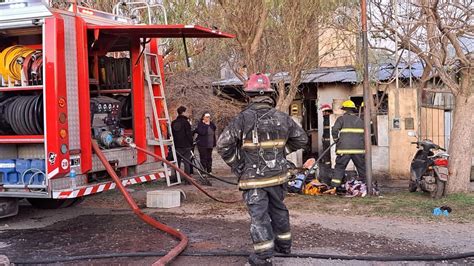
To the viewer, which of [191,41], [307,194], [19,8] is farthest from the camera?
[191,41]

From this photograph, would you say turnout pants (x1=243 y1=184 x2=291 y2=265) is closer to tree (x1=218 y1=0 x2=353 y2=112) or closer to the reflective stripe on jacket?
tree (x1=218 y1=0 x2=353 y2=112)

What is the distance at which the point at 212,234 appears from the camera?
6.42 meters

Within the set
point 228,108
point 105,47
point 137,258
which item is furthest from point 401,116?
point 137,258

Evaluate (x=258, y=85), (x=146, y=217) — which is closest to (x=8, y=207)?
(x=146, y=217)

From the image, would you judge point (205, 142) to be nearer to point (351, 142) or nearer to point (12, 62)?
point (351, 142)

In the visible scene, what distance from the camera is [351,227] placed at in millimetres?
6594

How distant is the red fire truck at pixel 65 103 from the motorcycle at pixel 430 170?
3.75 metres

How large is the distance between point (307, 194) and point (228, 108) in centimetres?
613

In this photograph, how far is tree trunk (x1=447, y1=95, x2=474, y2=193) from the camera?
8.38 meters

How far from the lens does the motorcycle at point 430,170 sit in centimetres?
812

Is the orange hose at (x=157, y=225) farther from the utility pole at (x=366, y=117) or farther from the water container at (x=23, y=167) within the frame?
the utility pole at (x=366, y=117)

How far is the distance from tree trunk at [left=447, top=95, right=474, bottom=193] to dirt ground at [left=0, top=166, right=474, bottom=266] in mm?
1820

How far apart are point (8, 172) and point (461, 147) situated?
667 cm

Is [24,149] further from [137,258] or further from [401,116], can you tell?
[401,116]
